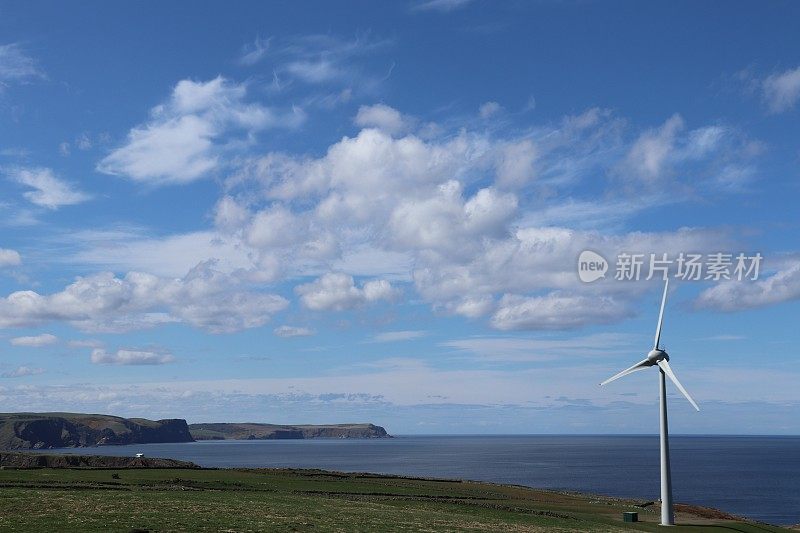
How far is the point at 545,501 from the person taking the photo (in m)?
90.9

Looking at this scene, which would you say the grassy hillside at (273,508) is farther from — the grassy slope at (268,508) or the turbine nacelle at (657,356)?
the turbine nacelle at (657,356)

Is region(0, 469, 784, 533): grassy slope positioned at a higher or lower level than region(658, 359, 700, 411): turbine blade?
lower

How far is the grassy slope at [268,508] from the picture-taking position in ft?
147

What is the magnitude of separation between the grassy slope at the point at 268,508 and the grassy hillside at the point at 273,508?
3.4 inches

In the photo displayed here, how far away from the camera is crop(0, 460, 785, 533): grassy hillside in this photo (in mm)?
44938

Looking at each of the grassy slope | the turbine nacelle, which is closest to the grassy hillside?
the grassy slope

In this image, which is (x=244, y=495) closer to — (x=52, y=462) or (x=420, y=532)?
(x=420, y=532)

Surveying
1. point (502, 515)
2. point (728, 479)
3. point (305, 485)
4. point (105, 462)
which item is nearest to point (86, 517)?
point (502, 515)

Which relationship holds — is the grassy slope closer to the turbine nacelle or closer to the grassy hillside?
the grassy hillside

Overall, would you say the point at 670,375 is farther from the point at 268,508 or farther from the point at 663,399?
the point at 268,508

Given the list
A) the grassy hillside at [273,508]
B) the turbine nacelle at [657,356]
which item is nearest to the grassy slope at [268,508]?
the grassy hillside at [273,508]

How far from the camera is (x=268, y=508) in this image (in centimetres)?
5456

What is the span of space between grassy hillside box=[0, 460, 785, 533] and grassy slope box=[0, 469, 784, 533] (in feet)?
0.28

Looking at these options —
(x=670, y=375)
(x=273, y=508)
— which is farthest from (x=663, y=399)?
(x=273, y=508)
